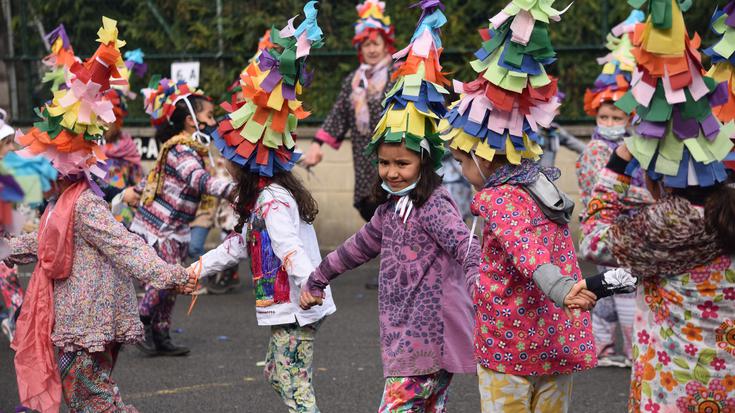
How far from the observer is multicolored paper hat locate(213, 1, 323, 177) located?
17.4 ft

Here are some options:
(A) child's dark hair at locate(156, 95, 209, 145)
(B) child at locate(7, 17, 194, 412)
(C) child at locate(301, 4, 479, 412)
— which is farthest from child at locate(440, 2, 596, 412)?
(A) child's dark hair at locate(156, 95, 209, 145)

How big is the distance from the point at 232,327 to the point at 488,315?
4.55 meters

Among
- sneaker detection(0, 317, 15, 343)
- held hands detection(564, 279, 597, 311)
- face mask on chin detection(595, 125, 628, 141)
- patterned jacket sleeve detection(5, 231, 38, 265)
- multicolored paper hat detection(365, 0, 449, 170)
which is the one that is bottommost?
held hands detection(564, 279, 597, 311)

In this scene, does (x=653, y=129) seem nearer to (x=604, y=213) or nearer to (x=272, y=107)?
(x=604, y=213)

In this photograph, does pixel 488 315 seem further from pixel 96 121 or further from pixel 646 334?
pixel 96 121

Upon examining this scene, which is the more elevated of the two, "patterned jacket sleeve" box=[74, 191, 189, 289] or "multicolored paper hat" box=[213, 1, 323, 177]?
"multicolored paper hat" box=[213, 1, 323, 177]

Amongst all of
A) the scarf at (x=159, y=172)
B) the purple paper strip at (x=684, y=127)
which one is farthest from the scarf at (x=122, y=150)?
the purple paper strip at (x=684, y=127)

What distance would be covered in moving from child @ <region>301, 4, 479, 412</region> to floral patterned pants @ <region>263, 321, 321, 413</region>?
1.17 ft

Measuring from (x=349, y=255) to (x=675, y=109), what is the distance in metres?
1.63

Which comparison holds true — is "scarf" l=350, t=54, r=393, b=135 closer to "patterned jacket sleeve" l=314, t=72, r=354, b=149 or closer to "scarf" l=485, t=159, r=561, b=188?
"patterned jacket sleeve" l=314, t=72, r=354, b=149

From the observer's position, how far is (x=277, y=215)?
5.24 meters

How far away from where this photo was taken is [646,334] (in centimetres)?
399

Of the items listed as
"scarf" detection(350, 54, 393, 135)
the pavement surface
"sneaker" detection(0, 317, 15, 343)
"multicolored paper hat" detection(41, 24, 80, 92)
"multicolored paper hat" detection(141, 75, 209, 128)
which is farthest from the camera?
"scarf" detection(350, 54, 393, 135)

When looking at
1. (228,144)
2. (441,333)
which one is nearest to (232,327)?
(228,144)
